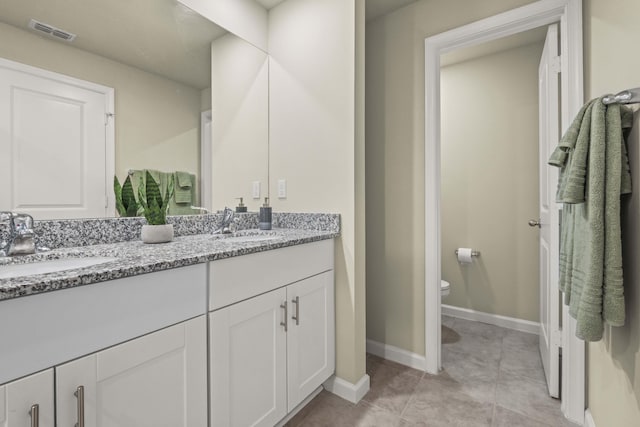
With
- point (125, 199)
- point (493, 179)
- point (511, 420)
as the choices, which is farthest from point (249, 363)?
point (493, 179)

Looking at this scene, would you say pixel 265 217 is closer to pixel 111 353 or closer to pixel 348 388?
pixel 348 388

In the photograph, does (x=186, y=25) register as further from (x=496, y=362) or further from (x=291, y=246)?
(x=496, y=362)

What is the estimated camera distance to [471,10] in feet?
6.09

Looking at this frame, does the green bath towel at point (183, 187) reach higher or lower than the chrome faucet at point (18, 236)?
higher

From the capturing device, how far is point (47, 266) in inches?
38.3

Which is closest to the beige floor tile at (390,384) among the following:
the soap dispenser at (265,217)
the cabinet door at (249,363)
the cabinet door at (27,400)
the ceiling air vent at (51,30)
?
the cabinet door at (249,363)

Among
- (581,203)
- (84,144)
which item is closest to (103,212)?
(84,144)

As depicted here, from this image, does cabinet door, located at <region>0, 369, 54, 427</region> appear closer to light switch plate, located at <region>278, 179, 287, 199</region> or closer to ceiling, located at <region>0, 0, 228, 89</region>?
ceiling, located at <region>0, 0, 228, 89</region>

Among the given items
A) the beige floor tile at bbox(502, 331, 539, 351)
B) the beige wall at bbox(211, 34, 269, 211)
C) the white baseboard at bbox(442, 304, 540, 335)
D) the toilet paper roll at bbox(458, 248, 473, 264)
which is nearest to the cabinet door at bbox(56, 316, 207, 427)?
the beige wall at bbox(211, 34, 269, 211)

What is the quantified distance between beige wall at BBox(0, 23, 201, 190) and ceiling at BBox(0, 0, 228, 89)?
0.16 ft

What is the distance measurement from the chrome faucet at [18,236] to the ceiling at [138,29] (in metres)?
0.69

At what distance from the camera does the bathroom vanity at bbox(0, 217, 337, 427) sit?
26.8 inches

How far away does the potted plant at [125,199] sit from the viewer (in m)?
1.35

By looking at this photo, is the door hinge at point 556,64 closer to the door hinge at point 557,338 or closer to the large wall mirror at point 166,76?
the door hinge at point 557,338
